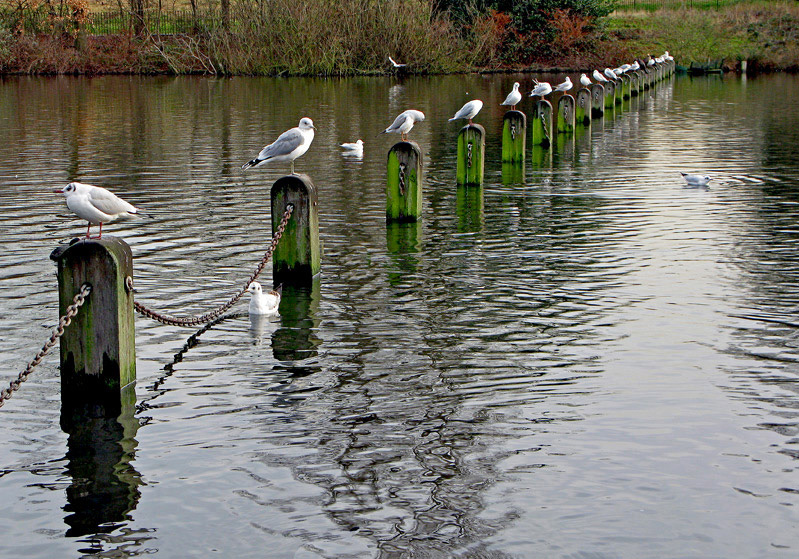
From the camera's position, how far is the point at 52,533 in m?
5.05

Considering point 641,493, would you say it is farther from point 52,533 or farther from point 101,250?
point 101,250

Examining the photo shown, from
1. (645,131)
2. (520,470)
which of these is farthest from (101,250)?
(645,131)

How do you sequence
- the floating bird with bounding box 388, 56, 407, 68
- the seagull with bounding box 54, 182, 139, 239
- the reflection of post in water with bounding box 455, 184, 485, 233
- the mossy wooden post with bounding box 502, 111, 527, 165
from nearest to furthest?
the seagull with bounding box 54, 182, 139, 239 < the reflection of post in water with bounding box 455, 184, 485, 233 < the mossy wooden post with bounding box 502, 111, 527, 165 < the floating bird with bounding box 388, 56, 407, 68

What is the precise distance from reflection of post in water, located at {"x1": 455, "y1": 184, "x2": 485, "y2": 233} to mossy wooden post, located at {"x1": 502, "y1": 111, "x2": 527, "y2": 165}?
8.19 feet

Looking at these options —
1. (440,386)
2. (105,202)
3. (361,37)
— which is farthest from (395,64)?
(440,386)

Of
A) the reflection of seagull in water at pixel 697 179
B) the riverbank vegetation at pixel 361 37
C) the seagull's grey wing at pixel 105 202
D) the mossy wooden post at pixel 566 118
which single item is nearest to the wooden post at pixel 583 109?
the mossy wooden post at pixel 566 118

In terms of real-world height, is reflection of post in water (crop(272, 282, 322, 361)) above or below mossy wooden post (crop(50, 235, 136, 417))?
below

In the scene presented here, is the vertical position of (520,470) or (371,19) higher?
(371,19)

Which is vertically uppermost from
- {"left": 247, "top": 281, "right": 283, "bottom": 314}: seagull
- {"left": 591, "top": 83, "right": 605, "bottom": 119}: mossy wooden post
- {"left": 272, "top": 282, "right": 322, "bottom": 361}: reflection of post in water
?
{"left": 591, "top": 83, "right": 605, "bottom": 119}: mossy wooden post

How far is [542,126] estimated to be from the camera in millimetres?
20625

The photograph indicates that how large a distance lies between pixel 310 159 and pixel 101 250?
1308 cm

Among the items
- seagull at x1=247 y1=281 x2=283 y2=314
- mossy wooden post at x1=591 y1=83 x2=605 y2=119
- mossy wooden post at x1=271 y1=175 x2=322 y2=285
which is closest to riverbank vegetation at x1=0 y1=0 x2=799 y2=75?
mossy wooden post at x1=591 y1=83 x2=605 y2=119

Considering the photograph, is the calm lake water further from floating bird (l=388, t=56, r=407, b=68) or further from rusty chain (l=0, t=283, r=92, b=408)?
floating bird (l=388, t=56, r=407, b=68)

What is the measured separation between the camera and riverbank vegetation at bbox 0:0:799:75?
45.7 metres
